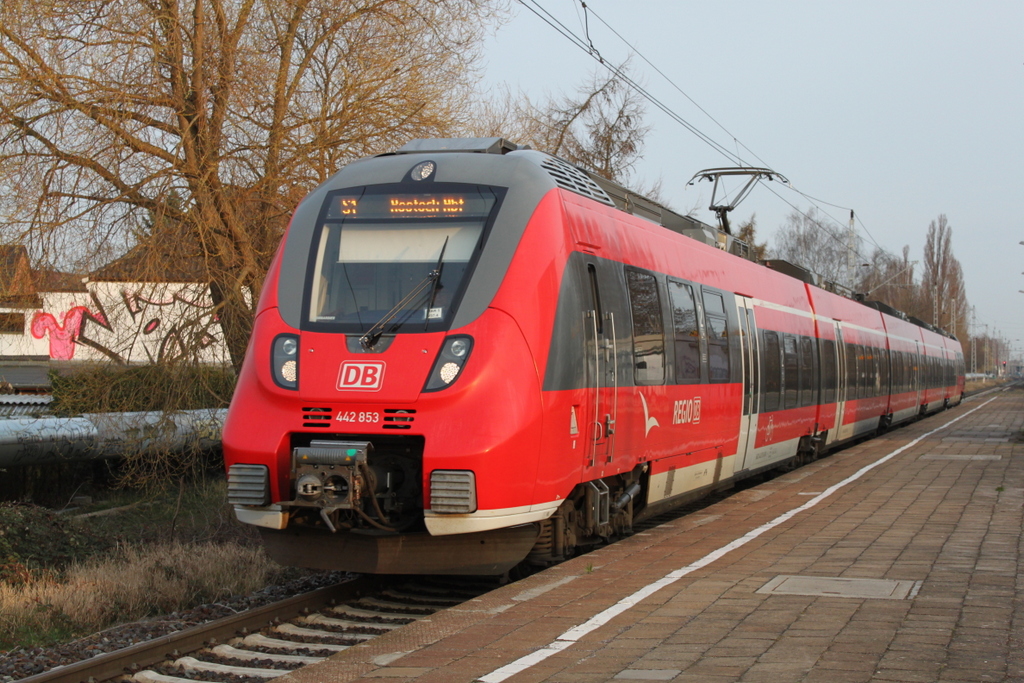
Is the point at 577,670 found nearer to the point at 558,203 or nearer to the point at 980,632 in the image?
the point at 980,632

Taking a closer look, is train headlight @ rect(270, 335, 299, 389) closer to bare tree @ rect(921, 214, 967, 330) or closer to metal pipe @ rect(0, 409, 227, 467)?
metal pipe @ rect(0, 409, 227, 467)

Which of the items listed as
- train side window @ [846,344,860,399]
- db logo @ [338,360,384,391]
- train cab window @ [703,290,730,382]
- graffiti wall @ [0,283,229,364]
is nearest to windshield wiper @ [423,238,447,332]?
db logo @ [338,360,384,391]

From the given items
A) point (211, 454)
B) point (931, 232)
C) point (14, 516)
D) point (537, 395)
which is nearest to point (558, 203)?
point (537, 395)

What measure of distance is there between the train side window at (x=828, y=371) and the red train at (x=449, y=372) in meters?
9.69

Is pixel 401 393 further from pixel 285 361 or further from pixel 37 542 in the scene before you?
pixel 37 542

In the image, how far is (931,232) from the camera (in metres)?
101

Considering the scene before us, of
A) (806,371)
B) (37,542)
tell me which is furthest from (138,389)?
(806,371)

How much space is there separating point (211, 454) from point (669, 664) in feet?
47.4

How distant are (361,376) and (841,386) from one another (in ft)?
49.7

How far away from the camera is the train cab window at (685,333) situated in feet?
35.7

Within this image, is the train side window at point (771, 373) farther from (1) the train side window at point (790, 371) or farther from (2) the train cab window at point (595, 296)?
(2) the train cab window at point (595, 296)

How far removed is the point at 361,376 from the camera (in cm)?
733

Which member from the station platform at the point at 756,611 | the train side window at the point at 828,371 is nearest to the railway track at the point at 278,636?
the station platform at the point at 756,611

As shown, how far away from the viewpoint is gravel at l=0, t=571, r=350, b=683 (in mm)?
6754
